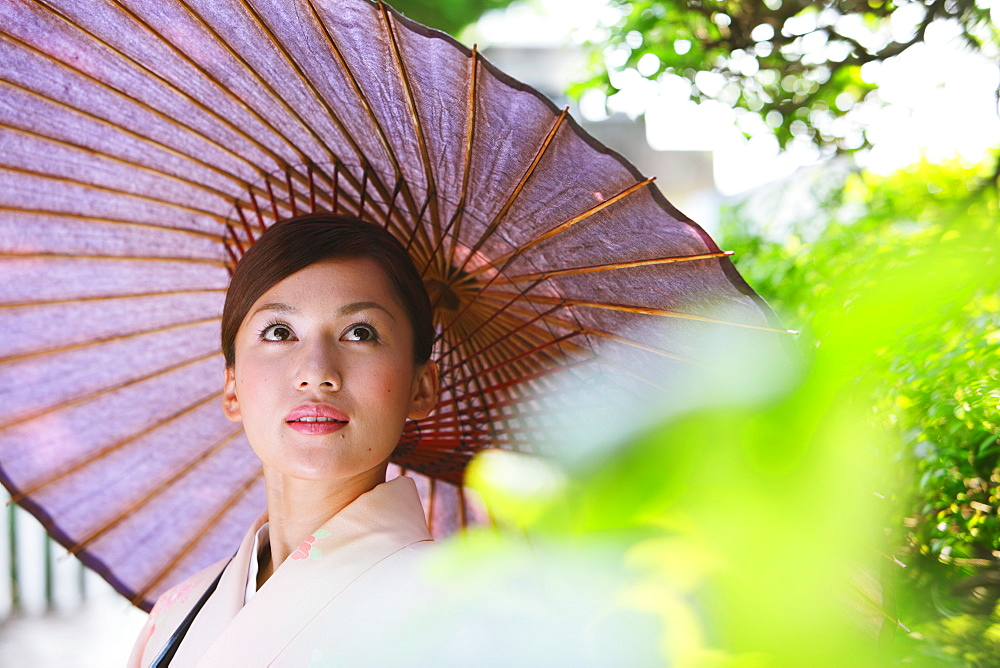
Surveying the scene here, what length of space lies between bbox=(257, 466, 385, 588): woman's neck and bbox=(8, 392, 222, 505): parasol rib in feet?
1.52

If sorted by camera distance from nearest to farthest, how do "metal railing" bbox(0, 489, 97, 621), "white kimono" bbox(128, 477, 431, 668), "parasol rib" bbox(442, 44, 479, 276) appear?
"parasol rib" bbox(442, 44, 479, 276), "white kimono" bbox(128, 477, 431, 668), "metal railing" bbox(0, 489, 97, 621)

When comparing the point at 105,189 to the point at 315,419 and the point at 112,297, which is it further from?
the point at 315,419

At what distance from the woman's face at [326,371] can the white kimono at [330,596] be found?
11 cm

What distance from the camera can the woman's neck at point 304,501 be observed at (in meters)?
1.47

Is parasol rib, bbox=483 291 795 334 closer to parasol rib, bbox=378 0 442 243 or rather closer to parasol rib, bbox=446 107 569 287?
parasol rib, bbox=446 107 569 287

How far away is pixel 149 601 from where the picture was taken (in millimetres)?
1916

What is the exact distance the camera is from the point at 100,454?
1837 mm

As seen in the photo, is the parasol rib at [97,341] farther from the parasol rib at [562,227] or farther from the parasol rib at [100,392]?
the parasol rib at [562,227]

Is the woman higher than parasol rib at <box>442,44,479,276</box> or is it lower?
lower

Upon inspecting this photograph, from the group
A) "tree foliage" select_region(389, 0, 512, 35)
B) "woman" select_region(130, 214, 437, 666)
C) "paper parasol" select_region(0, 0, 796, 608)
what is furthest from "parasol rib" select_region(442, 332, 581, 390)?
"tree foliage" select_region(389, 0, 512, 35)

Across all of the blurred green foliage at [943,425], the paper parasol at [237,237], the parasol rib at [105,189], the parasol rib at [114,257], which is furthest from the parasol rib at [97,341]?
the blurred green foliage at [943,425]

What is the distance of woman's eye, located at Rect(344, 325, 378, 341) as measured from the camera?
4.55ft

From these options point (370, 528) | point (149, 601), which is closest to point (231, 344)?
point (370, 528)

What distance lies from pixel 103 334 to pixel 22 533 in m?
4.46
